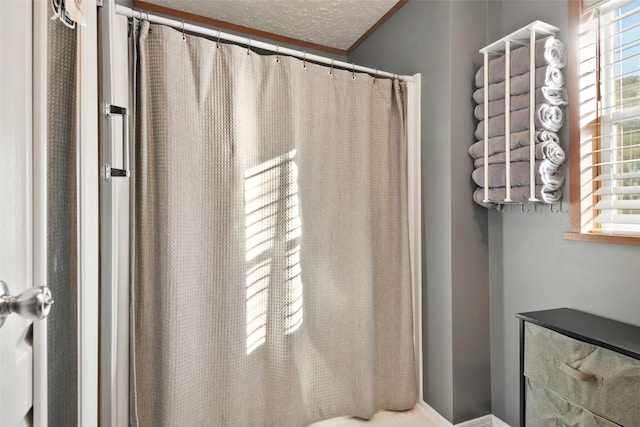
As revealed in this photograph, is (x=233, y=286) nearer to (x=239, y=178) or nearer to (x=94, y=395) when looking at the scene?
(x=239, y=178)

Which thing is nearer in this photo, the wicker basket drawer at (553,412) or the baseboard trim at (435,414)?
the wicker basket drawer at (553,412)

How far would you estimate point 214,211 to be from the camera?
161 centimetres

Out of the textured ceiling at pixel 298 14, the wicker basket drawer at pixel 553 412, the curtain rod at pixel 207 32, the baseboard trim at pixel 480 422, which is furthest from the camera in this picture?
the textured ceiling at pixel 298 14

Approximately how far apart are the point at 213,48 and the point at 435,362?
6.52 feet

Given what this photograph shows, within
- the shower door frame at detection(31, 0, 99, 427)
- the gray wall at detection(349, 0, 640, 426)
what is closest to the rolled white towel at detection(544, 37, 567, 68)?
the gray wall at detection(349, 0, 640, 426)

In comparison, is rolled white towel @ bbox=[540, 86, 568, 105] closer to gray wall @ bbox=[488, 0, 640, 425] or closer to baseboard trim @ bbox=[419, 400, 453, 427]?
gray wall @ bbox=[488, 0, 640, 425]

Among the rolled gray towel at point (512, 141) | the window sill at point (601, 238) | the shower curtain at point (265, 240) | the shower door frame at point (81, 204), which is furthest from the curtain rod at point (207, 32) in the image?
the window sill at point (601, 238)

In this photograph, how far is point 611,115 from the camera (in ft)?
4.72

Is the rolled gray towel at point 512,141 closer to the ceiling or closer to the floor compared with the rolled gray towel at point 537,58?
closer to the floor

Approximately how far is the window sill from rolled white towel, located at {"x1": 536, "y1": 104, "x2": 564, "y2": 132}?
0.46 m

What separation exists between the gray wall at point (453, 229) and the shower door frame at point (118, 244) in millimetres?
70

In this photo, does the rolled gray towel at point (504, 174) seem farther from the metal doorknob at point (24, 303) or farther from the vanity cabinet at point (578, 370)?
the metal doorknob at point (24, 303)

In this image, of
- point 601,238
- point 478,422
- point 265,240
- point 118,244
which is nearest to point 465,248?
point 601,238

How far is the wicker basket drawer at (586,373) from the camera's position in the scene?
1.06 meters
